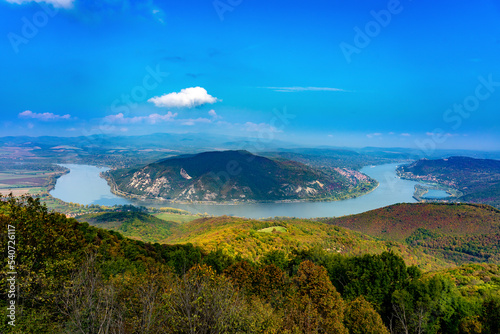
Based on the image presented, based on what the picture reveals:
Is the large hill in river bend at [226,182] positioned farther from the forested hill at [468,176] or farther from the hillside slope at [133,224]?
the hillside slope at [133,224]

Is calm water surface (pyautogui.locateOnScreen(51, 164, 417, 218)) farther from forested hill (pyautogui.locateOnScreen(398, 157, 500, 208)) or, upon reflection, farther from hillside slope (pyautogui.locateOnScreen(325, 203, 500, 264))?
forested hill (pyautogui.locateOnScreen(398, 157, 500, 208))

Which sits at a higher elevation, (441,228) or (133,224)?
(133,224)

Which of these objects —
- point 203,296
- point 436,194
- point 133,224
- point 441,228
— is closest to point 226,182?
point 133,224

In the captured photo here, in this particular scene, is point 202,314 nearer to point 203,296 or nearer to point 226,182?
point 203,296

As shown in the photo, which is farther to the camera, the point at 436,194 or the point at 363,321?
the point at 436,194

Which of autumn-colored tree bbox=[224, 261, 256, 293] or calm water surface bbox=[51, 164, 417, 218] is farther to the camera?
calm water surface bbox=[51, 164, 417, 218]

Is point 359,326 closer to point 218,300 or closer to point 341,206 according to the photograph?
point 218,300

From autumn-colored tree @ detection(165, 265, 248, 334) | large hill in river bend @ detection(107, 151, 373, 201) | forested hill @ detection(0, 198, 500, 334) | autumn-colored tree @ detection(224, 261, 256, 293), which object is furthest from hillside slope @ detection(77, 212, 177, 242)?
autumn-colored tree @ detection(165, 265, 248, 334)
